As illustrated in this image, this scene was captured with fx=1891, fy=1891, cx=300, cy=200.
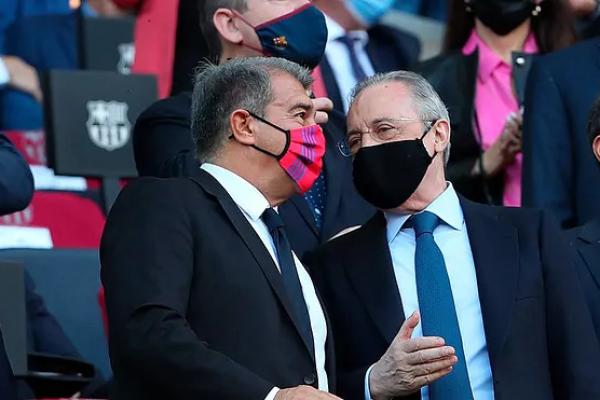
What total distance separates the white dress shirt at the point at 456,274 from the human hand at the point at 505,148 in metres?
1.23

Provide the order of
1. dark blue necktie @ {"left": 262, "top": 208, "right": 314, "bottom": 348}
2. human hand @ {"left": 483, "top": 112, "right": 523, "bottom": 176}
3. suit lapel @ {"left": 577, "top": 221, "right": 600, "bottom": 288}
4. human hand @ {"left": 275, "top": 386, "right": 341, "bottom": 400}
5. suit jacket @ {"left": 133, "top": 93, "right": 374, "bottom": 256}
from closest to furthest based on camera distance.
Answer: human hand @ {"left": 275, "top": 386, "right": 341, "bottom": 400} → dark blue necktie @ {"left": 262, "top": 208, "right": 314, "bottom": 348} → suit lapel @ {"left": 577, "top": 221, "right": 600, "bottom": 288} → suit jacket @ {"left": 133, "top": 93, "right": 374, "bottom": 256} → human hand @ {"left": 483, "top": 112, "right": 523, "bottom": 176}

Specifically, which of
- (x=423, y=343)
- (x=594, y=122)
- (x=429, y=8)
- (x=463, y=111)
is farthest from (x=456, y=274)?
(x=429, y=8)

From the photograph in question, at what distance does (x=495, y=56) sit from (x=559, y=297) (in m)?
2.01

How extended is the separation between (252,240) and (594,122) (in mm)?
1521

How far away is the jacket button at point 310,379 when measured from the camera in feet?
17.0

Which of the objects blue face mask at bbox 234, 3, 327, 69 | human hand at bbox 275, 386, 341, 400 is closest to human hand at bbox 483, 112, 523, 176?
blue face mask at bbox 234, 3, 327, 69

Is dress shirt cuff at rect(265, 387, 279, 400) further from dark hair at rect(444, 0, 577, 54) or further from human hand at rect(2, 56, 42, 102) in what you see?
human hand at rect(2, 56, 42, 102)

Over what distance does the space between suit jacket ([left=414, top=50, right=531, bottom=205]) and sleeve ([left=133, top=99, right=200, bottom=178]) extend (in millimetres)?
1262

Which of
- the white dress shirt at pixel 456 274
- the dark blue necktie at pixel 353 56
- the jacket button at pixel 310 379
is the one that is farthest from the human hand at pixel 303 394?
the dark blue necktie at pixel 353 56

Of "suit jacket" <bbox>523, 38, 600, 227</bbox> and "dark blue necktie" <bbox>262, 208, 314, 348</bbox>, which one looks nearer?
"dark blue necktie" <bbox>262, 208, 314, 348</bbox>

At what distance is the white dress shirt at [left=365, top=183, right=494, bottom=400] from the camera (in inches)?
220

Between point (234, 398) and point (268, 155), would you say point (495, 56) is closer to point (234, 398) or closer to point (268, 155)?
point (268, 155)

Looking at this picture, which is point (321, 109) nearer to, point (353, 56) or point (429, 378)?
point (429, 378)

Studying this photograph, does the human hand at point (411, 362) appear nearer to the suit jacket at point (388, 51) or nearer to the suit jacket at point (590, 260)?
the suit jacket at point (590, 260)
